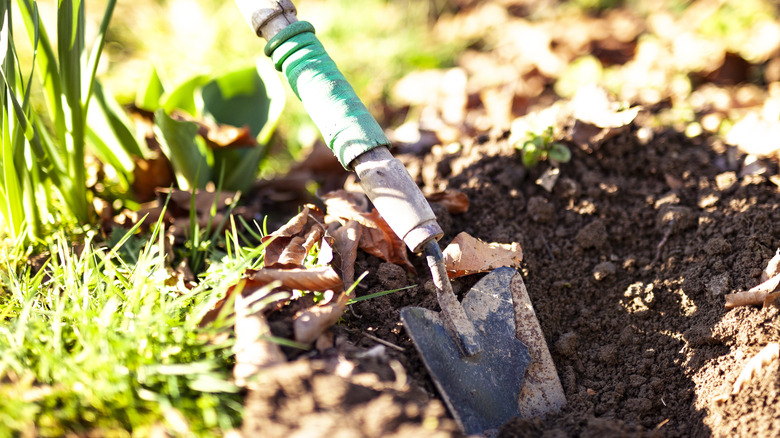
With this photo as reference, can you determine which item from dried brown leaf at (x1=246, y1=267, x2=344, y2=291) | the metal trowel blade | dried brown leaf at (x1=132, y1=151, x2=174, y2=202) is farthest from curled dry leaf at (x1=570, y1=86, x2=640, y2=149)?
dried brown leaf at (x1=132, y1=151, x2=174, y2=202)

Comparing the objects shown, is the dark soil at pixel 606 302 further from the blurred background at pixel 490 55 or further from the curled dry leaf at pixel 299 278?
the blurred background at pixel 490 55

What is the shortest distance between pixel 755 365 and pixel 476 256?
69 cm

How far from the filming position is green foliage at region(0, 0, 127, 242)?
1.50m

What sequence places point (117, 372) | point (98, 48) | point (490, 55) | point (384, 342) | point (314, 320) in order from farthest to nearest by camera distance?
point (490, 55)
point (98, 48)
point (384, 342)
point (314, 320)
point (117, 372)

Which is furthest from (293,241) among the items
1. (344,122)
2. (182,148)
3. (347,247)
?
(182,148)

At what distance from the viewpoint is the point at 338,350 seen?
1284 mm

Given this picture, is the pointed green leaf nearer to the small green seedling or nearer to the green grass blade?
the green grass blade

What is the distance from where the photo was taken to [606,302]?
1.65m

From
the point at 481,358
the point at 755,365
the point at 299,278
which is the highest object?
the point at 299,278

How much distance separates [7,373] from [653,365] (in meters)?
1.48

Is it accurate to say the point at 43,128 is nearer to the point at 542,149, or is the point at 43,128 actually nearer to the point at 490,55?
the point at 542,149

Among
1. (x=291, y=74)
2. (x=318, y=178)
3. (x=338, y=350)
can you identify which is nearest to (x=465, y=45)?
(x=318, y=178)

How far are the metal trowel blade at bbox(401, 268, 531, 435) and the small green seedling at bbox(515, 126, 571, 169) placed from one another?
0.49 metres

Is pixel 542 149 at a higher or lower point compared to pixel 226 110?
lower
